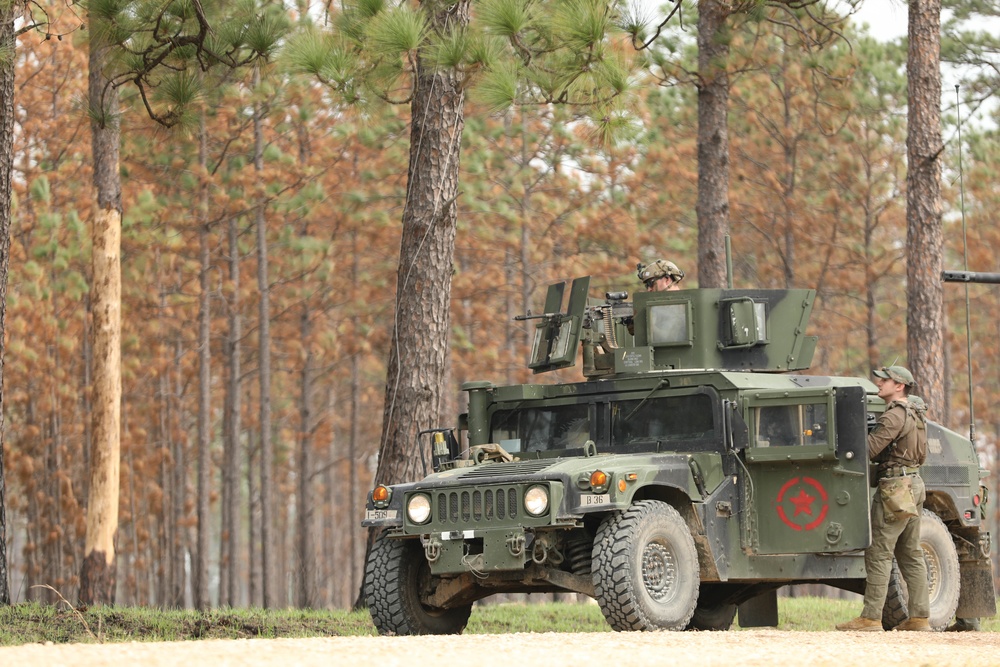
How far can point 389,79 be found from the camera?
1098cm

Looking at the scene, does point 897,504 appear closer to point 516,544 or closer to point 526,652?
point 516,544

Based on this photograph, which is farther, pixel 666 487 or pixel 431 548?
pixel 666 487

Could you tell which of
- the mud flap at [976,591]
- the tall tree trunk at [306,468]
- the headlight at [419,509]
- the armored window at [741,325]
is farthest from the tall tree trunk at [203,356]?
the mud flap at [976,591]

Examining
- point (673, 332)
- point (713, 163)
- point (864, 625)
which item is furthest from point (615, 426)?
point (713, 163)

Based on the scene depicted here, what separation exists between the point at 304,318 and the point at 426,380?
1360cm

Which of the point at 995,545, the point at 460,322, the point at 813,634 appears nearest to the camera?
the point at 813,634

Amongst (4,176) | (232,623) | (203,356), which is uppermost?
(4,176)

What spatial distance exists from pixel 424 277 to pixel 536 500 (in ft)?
12.5

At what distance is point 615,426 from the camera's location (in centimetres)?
1028

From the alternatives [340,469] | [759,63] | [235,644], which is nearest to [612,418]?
[235,644]

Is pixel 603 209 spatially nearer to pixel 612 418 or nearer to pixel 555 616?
pixel 555 616

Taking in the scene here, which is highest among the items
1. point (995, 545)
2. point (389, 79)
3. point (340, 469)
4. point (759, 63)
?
point (759, 63)

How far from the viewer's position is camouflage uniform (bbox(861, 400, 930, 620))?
387 inches

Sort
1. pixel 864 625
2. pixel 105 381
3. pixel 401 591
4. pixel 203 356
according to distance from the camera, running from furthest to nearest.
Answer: pixel 203 356, pixel 105 381, pixel 864 625, pixel 401 591
